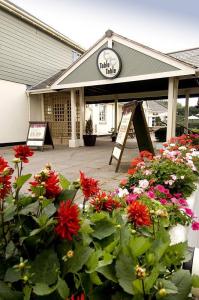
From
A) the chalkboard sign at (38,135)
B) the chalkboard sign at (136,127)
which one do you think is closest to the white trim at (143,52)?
the chalkboard sign at (38,135)

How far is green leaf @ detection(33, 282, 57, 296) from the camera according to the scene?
2.37 ft

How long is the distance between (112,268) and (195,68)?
8.10 meters

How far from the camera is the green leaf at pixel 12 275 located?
79 centimetres

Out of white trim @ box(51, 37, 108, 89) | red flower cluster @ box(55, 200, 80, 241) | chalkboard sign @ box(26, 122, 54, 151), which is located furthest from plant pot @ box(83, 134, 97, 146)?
red flower cluster @ box(55, 200, 80, 241)

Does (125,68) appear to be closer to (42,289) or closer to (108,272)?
(108,272)

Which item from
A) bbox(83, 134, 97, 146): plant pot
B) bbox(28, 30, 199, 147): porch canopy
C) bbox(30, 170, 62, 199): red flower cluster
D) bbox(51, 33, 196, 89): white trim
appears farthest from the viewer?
bbox(83, 134, 97, 146): plant pot

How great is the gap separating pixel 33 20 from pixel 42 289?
46.4 feet

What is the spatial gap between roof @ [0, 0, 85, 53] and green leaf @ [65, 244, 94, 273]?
12.6m

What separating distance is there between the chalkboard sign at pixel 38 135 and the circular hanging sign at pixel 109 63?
303cm

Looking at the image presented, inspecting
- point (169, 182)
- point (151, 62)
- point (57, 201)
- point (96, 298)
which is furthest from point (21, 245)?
point (151, 62)

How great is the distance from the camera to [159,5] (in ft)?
10.2

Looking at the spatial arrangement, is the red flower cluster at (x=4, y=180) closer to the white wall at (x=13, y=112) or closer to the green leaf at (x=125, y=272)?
the green leaf at (x=125, y=272)

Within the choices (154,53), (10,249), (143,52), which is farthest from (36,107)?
(10,249)

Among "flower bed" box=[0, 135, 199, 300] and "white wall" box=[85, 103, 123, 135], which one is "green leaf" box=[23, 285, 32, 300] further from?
"white wall" box=[85, 103, 123, 135]
